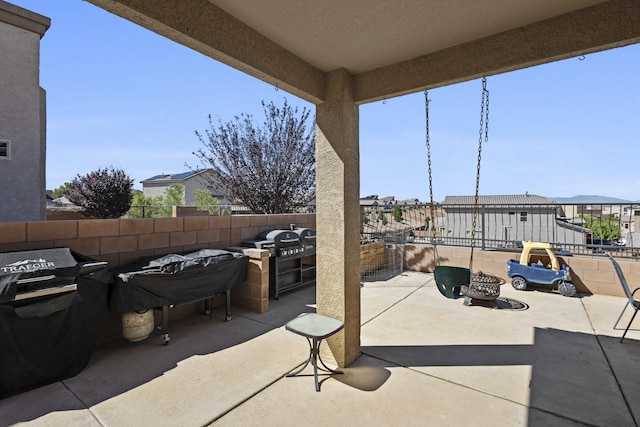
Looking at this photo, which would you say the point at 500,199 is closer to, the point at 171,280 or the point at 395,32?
the point at 395,32

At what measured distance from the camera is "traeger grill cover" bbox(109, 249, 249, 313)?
2832 mm

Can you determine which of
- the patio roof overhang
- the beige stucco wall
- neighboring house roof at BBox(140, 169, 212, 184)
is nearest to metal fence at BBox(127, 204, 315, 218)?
the beige stucco wall

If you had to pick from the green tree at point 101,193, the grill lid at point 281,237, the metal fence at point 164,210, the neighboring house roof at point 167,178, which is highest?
the neighboring house roof at point 167,178

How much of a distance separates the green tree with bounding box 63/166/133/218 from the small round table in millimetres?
11167

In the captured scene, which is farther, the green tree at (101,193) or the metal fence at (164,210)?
the metal fence at (164,210)

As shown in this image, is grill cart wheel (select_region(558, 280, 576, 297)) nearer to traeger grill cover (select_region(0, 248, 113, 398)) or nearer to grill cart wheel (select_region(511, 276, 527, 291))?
grill cart wheel (select_region(511, 276, 527, 291))

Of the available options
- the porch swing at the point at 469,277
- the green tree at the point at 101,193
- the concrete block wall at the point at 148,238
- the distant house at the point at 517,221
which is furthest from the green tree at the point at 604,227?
the green tree at the point at 101,193

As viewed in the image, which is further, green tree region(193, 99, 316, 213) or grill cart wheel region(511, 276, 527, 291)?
green tree region(193, 99, 316, 213)

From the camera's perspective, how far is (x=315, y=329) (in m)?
2.34

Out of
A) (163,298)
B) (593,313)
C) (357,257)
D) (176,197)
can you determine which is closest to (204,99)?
(176,197)

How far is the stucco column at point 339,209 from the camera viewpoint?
2592 mm

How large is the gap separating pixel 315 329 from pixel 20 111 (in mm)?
9276

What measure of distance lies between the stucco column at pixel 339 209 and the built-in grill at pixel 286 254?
6.60 feet

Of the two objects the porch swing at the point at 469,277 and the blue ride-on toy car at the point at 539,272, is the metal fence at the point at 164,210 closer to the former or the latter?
the porch swing at the point at 469,277
